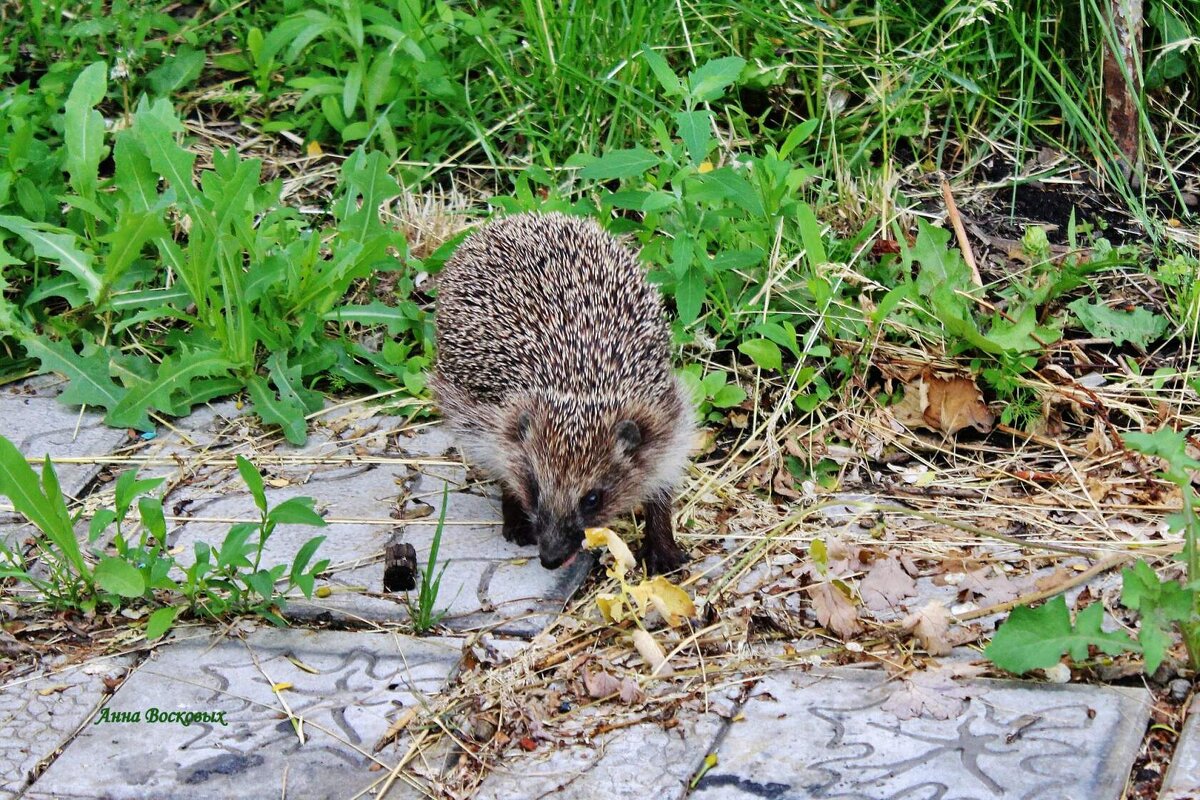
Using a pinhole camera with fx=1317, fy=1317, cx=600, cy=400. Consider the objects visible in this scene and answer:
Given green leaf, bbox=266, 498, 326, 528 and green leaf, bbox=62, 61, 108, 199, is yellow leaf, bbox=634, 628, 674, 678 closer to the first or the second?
green leaf, bbox=266, 498, 326, 528

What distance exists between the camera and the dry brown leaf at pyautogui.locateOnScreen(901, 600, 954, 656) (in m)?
3.76

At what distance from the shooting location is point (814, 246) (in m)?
5.42

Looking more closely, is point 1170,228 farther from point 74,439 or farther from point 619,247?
point 74,439

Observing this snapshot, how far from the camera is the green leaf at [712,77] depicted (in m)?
5.31

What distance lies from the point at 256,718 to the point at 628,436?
5.71 feet

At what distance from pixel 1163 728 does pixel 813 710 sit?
0.87m

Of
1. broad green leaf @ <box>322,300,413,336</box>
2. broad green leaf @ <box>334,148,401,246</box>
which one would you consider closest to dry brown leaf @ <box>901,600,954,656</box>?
broad green leaf @ <box>322,300,413,336</box>

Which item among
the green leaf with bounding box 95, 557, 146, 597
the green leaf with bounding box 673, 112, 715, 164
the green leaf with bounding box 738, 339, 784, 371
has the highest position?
the green leaf with bounding box 673, 112, 715, 164

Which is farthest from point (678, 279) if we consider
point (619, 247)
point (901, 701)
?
point (901, 701)

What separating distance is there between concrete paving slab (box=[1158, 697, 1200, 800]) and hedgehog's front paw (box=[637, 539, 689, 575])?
1.78 meters

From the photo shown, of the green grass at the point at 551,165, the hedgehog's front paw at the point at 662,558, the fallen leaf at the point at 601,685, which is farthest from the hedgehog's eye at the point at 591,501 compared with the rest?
the fallen leaf at the point at 601,685

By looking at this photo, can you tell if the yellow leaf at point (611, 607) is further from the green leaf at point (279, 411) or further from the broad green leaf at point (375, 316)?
the broad green leaf at point (375, 316)

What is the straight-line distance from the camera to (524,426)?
4875 millimetres

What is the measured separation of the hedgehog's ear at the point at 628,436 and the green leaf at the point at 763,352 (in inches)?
26.1
